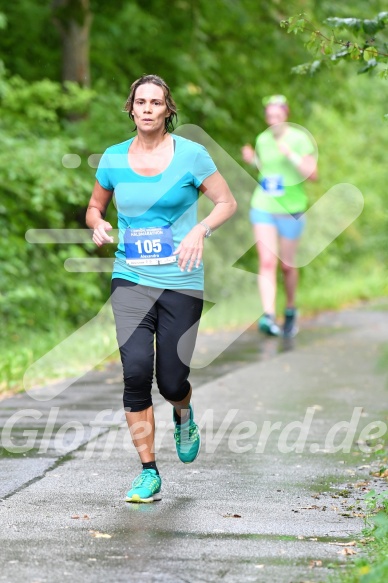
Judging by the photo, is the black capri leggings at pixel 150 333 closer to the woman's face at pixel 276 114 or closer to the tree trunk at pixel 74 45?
the woman's face at pixel 276 114

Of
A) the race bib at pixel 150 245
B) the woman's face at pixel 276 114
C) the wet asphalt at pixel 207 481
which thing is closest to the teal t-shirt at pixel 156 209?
the race bib at pixel 150 245

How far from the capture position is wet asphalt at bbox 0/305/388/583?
4395 millimetres

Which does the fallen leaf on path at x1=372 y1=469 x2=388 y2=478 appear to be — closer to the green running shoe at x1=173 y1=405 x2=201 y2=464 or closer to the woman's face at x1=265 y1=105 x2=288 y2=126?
the green running shoe at x1=173 y1=405 x2=201 y2=464

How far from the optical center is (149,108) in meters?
5.68

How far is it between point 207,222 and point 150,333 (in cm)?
60

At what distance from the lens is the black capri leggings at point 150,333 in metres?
5.65

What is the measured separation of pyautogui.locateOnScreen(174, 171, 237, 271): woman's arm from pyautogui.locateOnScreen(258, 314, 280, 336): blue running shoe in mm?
6251

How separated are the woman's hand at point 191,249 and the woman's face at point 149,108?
1.82ft

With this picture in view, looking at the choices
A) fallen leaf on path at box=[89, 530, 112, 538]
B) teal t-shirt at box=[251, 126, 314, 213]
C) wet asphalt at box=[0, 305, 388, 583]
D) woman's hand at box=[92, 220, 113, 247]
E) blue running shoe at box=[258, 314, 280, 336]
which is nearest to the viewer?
wet asphalt at box=[0, 305, 388, 583]

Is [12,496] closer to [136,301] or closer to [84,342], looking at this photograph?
[136,301]

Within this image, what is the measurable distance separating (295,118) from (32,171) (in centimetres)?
700

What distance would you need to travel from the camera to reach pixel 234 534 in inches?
190

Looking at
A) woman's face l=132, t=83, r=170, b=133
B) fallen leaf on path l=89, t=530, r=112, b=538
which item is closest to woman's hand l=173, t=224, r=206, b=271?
woman's face l=132, t=83, r=170, b=133

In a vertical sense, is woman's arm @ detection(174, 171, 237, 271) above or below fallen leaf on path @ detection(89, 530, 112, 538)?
above
